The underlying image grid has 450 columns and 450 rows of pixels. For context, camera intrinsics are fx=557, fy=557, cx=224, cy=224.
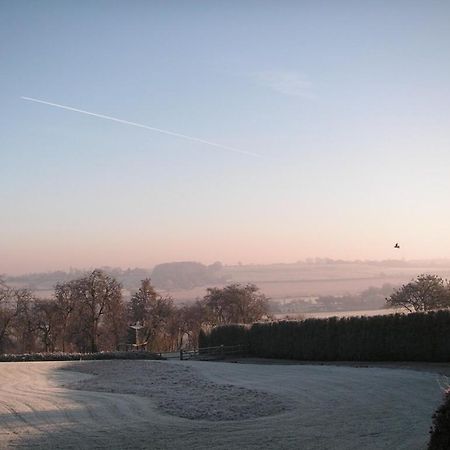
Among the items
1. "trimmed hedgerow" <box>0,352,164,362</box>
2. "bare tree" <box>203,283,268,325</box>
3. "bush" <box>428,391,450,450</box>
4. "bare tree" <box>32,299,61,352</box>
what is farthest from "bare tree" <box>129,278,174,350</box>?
"bush" <box>428,391,450,450</box>

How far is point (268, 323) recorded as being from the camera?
116 feet

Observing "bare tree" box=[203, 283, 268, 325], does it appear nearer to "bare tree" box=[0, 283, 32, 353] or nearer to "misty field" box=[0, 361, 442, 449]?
"bare tree" box=[0, 283, 32, 353]

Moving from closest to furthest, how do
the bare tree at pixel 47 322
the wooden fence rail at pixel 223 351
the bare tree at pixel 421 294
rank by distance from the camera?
the wooden fence rail at pixel 223 351, the bare tree at pixel 421 294, the bare tree at pixel 47 322

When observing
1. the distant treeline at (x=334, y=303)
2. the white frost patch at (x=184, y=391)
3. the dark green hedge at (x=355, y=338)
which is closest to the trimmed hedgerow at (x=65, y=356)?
the dark green hedge at (x=355, y=338)

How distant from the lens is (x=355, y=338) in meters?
29.8

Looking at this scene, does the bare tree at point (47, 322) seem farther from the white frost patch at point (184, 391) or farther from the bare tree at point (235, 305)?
the white frost patch at point (184, 391)

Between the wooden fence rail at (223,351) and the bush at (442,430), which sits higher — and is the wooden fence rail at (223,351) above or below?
below

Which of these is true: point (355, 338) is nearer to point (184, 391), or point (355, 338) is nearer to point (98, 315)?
point (184, 391)

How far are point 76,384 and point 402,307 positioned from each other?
126ft

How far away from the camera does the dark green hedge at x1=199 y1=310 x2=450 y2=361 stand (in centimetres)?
2623

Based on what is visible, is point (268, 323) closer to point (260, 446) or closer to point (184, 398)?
point (184, 398)

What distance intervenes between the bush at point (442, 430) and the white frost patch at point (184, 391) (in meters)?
6.10

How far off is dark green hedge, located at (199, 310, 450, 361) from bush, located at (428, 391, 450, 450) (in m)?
20.7

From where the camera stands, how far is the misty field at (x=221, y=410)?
9820 mm
